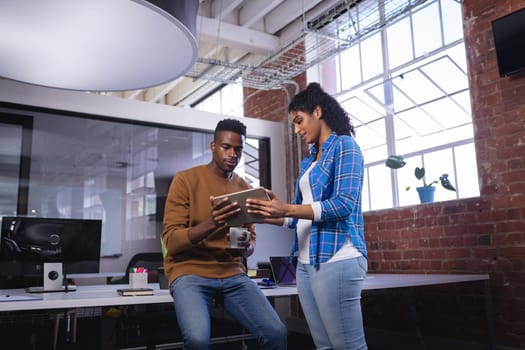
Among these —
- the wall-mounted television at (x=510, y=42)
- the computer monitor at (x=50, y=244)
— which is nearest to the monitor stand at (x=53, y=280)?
the computer monitor at (x=50, y=244)

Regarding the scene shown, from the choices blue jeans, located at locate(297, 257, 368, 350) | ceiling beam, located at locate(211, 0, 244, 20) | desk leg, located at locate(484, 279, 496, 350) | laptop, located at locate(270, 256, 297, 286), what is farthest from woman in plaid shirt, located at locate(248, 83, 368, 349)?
→ ceiling beam, located at locate(211, 0, 244, 20)

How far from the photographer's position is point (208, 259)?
180 cm

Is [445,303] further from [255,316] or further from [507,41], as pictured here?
[255,316]

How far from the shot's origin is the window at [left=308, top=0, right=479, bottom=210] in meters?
3.55

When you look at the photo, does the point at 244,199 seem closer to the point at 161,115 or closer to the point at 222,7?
the point at 161,115

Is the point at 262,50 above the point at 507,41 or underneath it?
above

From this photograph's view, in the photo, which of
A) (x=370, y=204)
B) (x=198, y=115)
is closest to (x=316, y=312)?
(x=370, y=204)

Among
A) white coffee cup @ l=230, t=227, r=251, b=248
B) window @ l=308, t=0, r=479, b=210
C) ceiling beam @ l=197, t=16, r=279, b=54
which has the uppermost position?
ceiling beam @ l=197, t=16, r=279, b=54

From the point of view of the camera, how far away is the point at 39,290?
7.88 feet

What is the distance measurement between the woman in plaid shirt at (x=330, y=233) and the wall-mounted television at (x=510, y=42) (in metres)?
1.90

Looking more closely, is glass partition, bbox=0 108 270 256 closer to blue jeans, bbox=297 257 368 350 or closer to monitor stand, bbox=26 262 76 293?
monitor stand, bbox=26 262 76 293

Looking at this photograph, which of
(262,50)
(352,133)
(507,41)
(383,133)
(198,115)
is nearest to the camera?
(352,133)

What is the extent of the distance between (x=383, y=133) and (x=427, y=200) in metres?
0.89

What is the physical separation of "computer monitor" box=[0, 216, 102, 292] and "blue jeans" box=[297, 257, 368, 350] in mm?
1554
